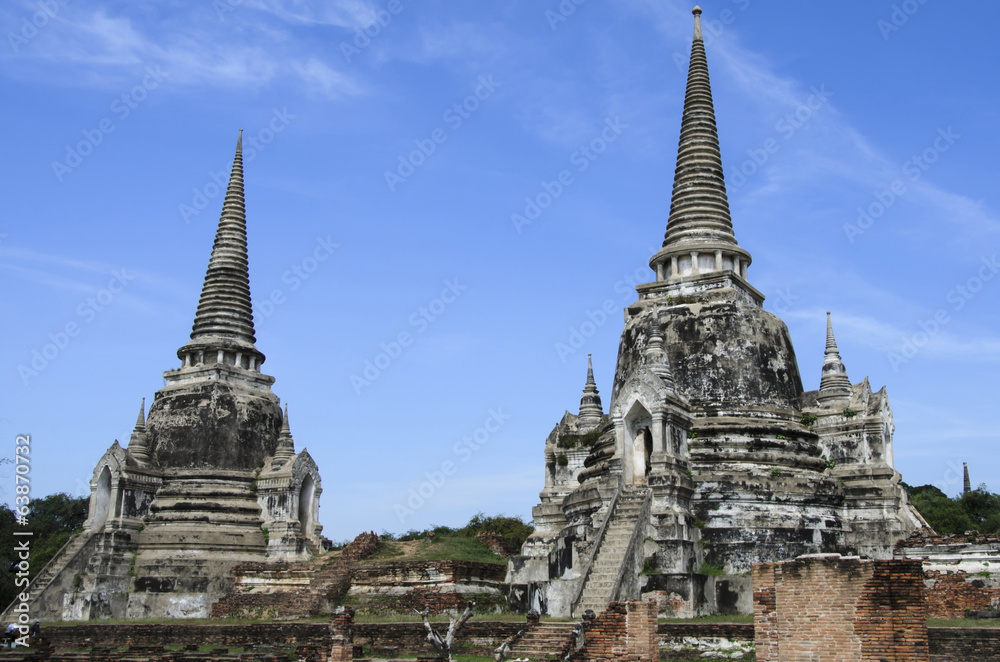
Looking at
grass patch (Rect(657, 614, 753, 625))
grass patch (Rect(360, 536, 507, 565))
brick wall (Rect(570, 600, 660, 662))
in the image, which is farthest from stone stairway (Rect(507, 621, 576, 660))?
grass patch (Rect(360, 536, 507, 565))

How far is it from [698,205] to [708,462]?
9566 millimetres

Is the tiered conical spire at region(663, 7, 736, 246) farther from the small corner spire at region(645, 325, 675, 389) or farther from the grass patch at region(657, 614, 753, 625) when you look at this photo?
the grass patch at region(657, 614, 753, 625)

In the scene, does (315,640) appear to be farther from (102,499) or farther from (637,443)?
(102,499)

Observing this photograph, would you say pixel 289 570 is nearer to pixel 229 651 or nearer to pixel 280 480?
pixel 280 480

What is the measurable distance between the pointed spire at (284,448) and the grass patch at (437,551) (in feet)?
19.3

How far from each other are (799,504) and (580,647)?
9.14 metres

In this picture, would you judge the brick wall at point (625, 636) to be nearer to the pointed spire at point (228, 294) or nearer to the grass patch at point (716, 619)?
the grass patch at point (716, 619)

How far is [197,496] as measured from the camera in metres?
36.7

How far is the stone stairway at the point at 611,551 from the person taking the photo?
22.4 m

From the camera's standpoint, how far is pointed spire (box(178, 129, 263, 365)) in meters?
40.4

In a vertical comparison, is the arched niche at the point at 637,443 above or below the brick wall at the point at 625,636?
above

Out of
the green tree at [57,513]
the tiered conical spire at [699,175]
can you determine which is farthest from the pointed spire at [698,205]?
the green tree at [57,513]

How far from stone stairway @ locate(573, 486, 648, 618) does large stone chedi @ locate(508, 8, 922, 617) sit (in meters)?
0.04

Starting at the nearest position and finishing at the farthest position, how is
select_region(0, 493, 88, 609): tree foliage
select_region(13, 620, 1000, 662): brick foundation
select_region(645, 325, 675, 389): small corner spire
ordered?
select_region(13, 620, 1000, 662): brick foundation, select_region(645, 325, 675, 389): small corner spire, select_region(0, 493, 88, 609): tree foliage
